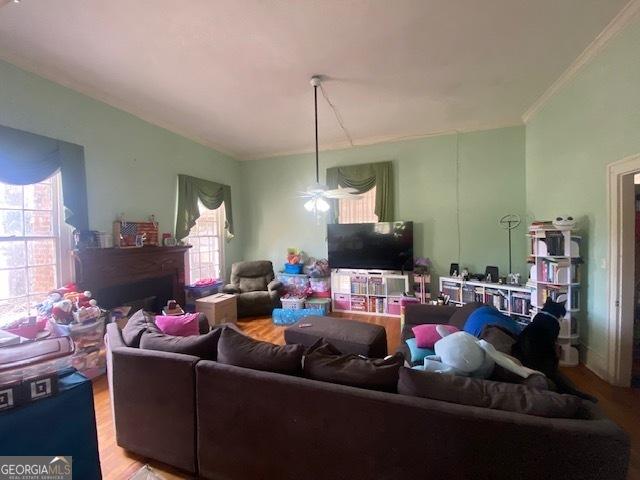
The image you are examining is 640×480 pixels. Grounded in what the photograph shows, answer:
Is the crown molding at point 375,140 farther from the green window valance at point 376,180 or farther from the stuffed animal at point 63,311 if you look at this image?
the stuffed animal at point 63,311

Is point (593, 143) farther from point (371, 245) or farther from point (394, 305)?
point (394, 305)

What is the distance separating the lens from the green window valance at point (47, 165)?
2451 mm

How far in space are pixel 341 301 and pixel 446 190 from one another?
257 cm

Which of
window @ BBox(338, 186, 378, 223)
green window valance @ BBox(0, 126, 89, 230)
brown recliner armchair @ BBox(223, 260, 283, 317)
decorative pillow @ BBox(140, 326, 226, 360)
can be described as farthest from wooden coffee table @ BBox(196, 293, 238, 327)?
window @ BBox(338, 186, 378, 223)

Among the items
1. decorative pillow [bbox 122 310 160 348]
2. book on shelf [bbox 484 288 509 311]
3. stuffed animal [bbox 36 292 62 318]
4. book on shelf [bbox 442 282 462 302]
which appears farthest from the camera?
book on shelf [bbox 442 282 462 302]

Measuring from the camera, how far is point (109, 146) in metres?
3.35

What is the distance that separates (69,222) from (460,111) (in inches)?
193

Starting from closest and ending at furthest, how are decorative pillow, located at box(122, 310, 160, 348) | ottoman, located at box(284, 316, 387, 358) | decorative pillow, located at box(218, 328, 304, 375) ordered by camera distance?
decorative pillow, located at box(218, 328, 304, 375)
decorative pillow, located at box(122, 310, 160, 348)
ottoman, located at box(284, 316, 387, 358)

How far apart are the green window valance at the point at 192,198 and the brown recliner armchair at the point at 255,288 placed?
1170mm

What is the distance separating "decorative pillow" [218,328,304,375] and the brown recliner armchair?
3.04m

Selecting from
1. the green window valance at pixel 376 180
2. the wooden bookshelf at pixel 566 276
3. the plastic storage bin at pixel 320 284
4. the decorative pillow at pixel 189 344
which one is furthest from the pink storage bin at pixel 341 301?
the decorative pillow at pixel 189 344

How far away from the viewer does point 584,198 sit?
2795mm

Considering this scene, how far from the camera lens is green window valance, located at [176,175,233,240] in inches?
169

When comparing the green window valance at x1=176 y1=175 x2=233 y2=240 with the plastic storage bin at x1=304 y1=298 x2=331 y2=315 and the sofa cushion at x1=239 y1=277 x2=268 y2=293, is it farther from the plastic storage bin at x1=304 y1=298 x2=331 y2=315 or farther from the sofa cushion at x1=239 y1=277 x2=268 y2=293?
the plastic storage bin at x1=304 y1=298 x2=331 y2=315
